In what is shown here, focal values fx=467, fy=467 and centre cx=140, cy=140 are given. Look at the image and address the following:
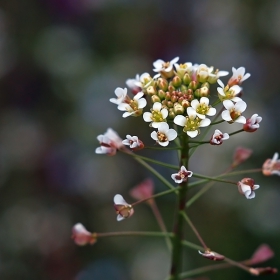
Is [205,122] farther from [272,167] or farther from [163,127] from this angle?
[272,167]

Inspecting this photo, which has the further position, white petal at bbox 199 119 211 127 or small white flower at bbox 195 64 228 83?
small white flower at bbox 195 64 228 83

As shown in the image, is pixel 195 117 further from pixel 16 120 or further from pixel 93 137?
pixel 16 120

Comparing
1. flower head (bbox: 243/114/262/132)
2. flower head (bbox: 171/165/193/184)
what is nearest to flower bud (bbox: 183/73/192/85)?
flower head (bbox: 243/114/262/132)

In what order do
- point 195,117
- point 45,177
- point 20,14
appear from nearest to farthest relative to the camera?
point 195,117, point 45,177, point 20,14

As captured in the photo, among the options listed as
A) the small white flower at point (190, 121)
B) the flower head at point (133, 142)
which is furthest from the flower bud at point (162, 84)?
the flower head at point (133, 142)

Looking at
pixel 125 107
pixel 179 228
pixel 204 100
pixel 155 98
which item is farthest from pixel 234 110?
pixel 179 228

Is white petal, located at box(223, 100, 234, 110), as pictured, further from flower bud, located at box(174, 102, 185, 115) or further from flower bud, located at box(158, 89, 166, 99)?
flower bud, located at box(158, 89, 166, 99)

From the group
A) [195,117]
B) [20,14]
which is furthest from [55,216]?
[195,117]
